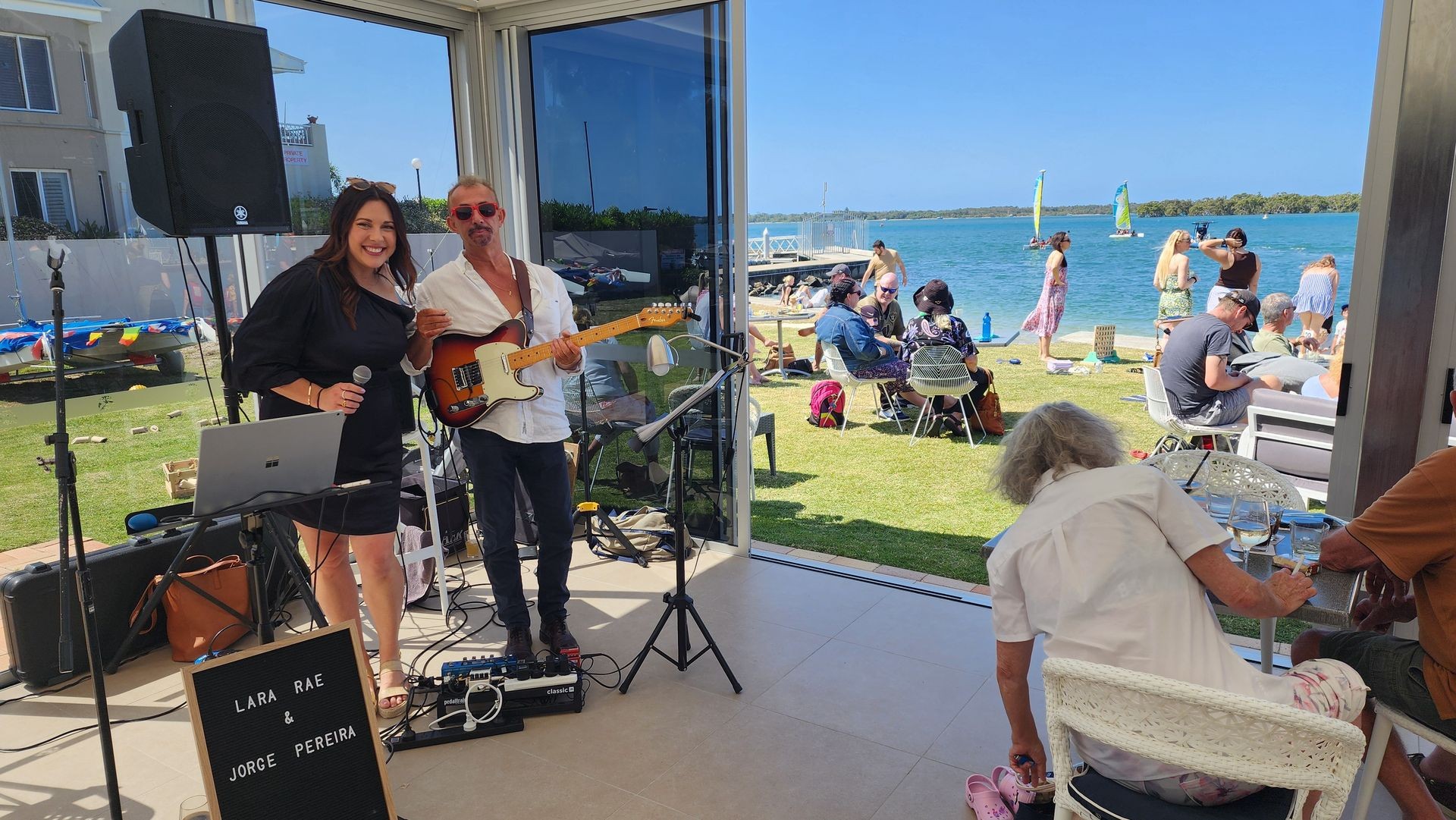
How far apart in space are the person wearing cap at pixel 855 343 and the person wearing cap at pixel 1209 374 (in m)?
2.48

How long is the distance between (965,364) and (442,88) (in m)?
4.37

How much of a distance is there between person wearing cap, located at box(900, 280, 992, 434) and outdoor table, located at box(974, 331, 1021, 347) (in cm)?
577

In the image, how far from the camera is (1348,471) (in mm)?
2846

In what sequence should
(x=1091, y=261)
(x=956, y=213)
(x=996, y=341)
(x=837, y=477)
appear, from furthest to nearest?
(x=956, y=213) < (x=1091, y=261) < (x=996, y=341) < (x=837, y=477)

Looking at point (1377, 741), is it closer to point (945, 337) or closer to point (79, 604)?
point (79, 604)

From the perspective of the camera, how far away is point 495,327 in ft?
9.54

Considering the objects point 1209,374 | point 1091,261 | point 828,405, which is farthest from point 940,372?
point 1091,261

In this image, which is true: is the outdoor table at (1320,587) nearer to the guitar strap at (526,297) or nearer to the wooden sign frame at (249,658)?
the wooden sign frame at (249,658)

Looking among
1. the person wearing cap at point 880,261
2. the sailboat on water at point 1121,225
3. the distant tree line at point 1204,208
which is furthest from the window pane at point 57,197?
the sailboat on water at point 1121,225

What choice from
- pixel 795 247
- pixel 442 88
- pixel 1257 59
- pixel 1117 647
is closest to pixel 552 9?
pixel 442 88

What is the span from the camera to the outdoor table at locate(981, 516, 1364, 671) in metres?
1.80

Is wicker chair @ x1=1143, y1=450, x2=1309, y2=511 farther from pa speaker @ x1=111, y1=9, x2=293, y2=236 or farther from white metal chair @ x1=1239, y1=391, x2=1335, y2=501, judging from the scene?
pa speaker @ x1=111, y1=9, x2=293, y2=236

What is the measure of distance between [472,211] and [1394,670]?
9.39ft

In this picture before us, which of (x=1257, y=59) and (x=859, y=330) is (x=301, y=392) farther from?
(x=1257, y=59)
